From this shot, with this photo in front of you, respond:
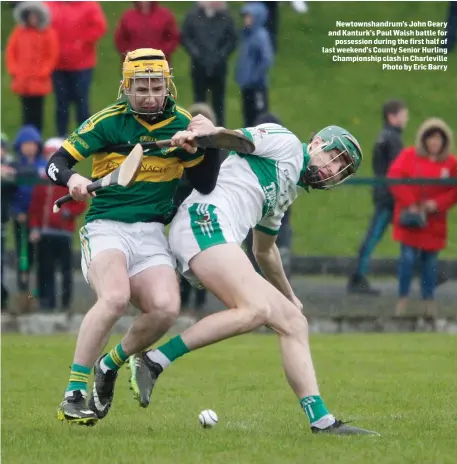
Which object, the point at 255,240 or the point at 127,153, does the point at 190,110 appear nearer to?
the point at 255,240

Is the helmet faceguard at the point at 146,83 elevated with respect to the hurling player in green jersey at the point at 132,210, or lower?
elevated

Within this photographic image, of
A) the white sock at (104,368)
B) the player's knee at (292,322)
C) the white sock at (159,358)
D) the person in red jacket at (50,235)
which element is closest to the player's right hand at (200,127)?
the player's knee at (292,322)

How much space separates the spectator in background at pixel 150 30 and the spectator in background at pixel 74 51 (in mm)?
319

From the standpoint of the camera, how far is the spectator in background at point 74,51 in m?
15.4

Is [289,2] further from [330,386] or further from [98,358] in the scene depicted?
[98,358]

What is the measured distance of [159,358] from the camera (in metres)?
7.38

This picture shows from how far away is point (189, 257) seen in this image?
7461mm

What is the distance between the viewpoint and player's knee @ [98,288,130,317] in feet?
24.2

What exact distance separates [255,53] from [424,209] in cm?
320

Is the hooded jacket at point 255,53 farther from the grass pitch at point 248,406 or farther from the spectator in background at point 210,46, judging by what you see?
the grass pitch at point 248,406

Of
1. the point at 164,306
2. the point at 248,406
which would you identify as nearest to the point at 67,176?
the point at 164,306

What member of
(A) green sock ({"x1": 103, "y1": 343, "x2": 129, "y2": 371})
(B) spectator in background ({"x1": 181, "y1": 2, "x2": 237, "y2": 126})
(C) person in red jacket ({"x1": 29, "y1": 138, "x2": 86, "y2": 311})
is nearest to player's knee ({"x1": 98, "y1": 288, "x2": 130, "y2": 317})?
(A) green sock ({"x1": 103, "y1": 343, "x2": 129, "y2": 371})

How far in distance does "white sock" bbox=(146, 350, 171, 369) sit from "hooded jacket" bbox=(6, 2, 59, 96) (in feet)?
28.0

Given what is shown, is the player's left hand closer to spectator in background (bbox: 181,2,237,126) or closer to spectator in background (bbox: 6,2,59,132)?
spectator in background (bbox: 181,2,237,126)
